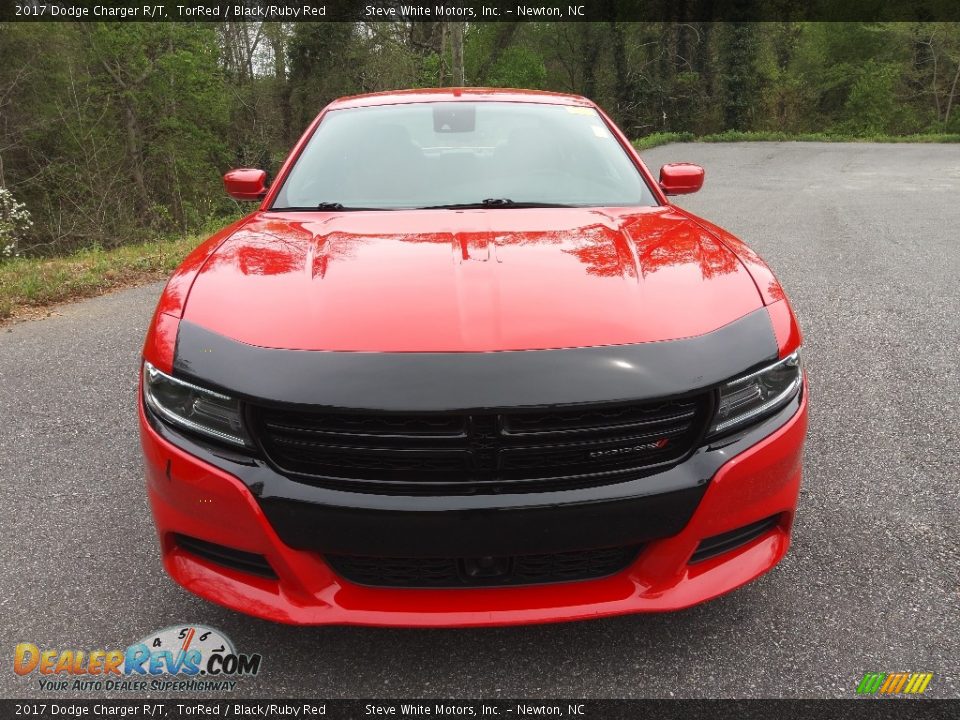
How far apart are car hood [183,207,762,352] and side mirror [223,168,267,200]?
3.44 feet

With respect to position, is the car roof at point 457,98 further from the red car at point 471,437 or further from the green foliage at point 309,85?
the green foliage at point 309,85

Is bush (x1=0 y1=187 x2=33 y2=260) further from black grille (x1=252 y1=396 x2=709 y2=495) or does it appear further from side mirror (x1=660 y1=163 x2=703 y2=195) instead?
black grille (x1=252 y1=396 x2=709 y2=495)

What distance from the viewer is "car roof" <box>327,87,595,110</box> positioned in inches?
135

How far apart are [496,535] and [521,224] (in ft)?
3.84

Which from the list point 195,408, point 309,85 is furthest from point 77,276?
point 309,85

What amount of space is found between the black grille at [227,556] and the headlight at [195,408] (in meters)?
0.28

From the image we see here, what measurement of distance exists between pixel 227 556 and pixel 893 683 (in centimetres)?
167

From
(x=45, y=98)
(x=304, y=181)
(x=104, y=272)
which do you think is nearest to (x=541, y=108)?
(x=304, y=181)

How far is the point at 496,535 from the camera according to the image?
158 centimetres

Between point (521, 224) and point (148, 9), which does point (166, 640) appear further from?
point (148, 9)

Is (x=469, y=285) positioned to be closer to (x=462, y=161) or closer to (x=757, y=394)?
(x=757, y=394)

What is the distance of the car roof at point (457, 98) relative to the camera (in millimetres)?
3424

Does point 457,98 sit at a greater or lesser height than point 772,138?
greater

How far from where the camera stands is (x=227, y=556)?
1.75 meters
